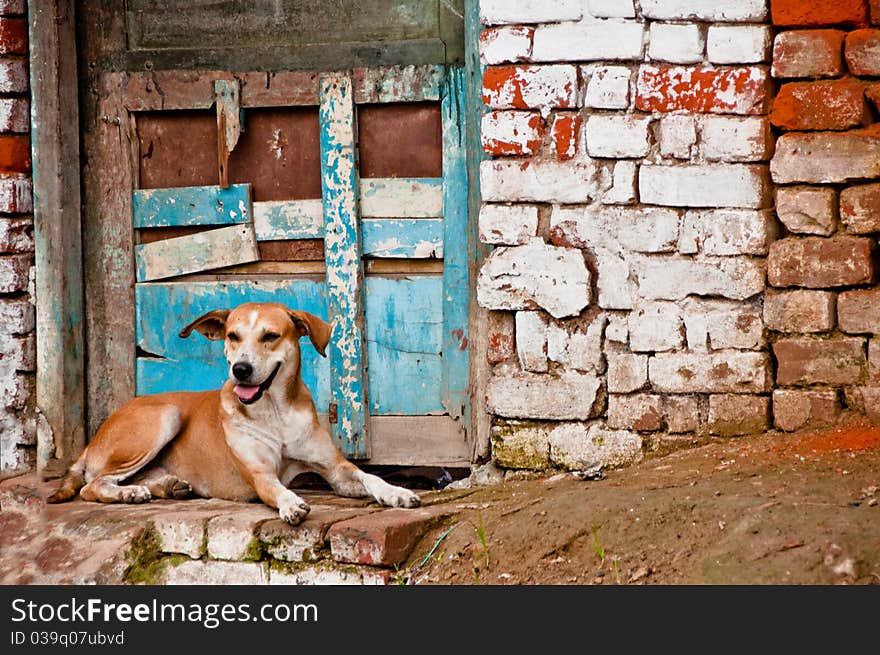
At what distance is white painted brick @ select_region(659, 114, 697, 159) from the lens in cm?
449

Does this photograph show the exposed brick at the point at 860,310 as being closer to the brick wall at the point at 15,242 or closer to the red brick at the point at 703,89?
the red brick at the point at 703,89

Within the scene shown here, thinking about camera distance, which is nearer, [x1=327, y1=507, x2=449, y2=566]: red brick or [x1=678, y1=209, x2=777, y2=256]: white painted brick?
[x1=327, y1=507, x2=449, y2=566]: red brick

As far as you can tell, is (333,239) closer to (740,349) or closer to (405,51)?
(405,51)

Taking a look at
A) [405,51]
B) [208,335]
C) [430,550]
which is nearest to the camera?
[430,550]

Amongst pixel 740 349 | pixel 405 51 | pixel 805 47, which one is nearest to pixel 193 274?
pixel 405 51

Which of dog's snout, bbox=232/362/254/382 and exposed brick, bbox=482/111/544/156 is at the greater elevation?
exposed brick, bbox=482/111/544/156

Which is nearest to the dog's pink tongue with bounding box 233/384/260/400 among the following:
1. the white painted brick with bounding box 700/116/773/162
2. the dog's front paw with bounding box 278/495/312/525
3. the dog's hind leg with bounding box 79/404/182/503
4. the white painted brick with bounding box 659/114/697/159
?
the dog's front paw with bounding box 278/495/312/525

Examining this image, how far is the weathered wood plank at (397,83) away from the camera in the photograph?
16.5ft

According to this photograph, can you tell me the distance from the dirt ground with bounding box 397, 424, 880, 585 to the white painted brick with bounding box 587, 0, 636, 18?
5.72ft

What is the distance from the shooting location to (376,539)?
4020 millimetres

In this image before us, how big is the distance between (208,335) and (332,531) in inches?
43.3

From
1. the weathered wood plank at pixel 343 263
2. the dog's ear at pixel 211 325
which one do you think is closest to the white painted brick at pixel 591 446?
the weathered wood plank at pixel 343 263

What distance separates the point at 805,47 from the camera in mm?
4383

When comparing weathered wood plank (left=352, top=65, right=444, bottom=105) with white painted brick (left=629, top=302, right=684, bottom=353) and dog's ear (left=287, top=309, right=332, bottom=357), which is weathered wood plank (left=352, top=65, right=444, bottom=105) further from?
white painted brick (left=629, top=302, right=684, bottom=353)
